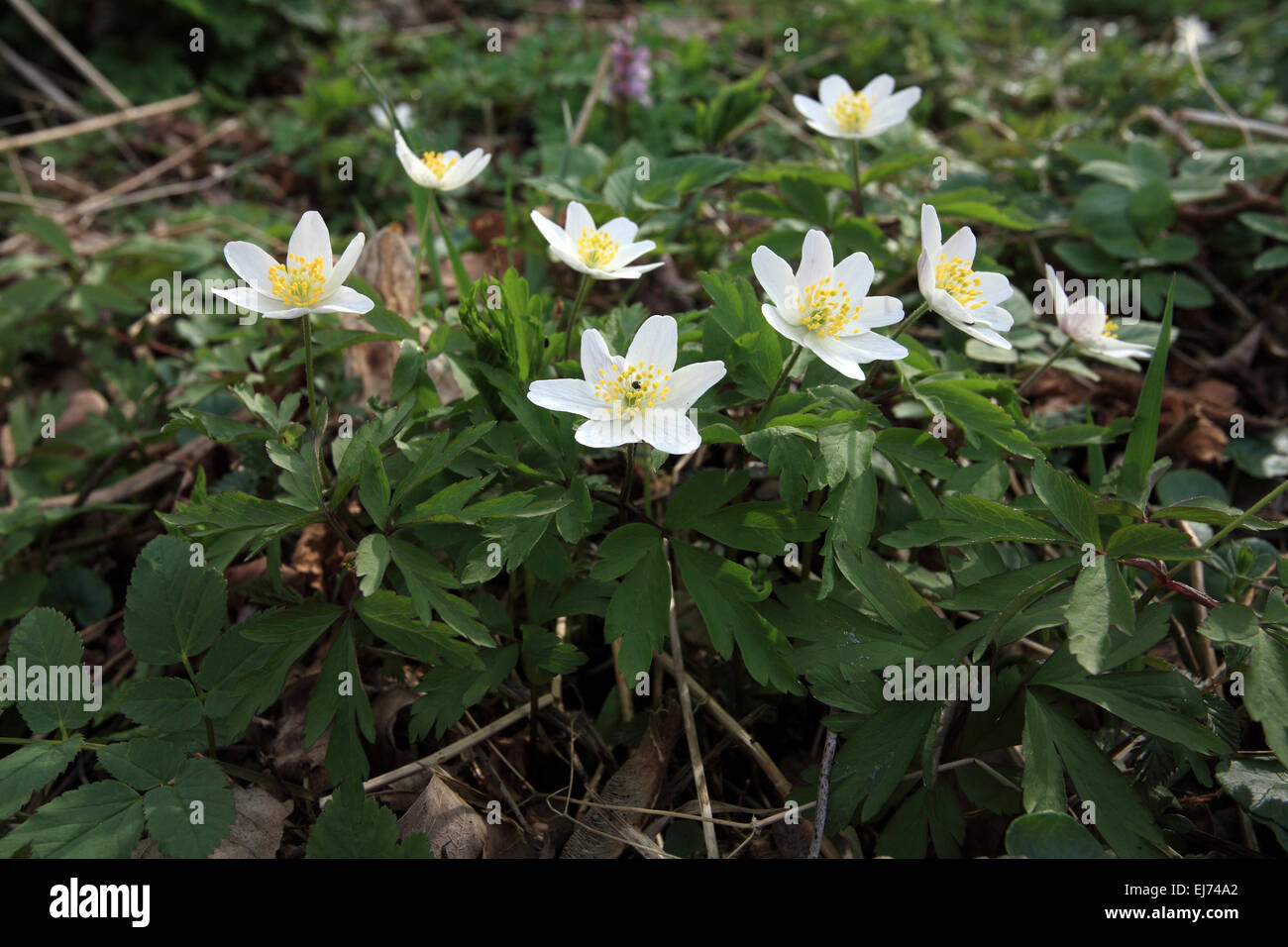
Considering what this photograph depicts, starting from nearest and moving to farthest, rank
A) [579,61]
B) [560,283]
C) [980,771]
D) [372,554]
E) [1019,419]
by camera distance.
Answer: [372,554] < [980,771] < [1019,419] < [560,283] < [579,61]

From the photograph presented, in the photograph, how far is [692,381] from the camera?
81.8 inches

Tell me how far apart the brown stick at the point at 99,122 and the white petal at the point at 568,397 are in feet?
14.7

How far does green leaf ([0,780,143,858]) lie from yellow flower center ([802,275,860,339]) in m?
1.95

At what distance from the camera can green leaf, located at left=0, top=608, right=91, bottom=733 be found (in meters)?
2.08

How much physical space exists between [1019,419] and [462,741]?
1805 millimetres

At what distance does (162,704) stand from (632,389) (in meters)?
1.40

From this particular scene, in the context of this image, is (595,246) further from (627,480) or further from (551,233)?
(627,480)

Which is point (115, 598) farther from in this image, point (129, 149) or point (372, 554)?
point (129, 149)

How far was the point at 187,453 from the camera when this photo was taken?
10.6ft

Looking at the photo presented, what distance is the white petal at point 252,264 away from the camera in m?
2.16

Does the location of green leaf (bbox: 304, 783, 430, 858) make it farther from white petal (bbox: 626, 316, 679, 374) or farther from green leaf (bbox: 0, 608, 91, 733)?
white petal (bbox: 626, 316, 679, 374)

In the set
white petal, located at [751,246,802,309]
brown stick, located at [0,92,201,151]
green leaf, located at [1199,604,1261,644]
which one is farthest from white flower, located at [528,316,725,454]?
brown stick, located at [0,92,201,151]

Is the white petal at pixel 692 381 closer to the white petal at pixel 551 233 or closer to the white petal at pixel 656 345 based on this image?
the white petal at pixel 656 345
